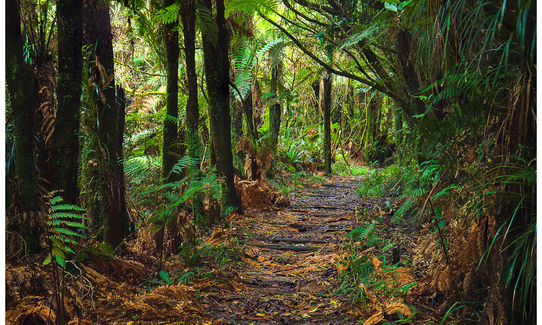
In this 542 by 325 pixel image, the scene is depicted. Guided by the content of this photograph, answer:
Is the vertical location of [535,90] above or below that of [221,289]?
above

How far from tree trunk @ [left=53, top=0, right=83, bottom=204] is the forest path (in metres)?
1.40

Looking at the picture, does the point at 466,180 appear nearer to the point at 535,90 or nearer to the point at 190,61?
the point at 535,90

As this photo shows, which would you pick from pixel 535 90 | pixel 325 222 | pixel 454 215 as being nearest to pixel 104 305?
pixel 454 215

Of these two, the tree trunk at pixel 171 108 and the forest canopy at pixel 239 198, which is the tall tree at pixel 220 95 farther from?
the tree trunk at pixel 171 108

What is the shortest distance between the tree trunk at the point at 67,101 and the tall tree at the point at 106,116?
3.29ft

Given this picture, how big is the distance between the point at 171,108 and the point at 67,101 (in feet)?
7.20

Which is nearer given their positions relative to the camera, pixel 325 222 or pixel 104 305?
pixel 104 305

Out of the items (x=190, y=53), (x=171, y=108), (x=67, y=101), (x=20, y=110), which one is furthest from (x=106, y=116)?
(x=20, y=110)

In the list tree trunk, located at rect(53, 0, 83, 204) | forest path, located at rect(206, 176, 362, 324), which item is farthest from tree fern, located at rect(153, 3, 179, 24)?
forest path, located at rect(206, 176, 362, 324)

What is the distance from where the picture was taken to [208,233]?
598cm

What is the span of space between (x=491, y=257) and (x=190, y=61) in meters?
3.91

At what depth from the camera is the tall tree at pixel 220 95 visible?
654cm

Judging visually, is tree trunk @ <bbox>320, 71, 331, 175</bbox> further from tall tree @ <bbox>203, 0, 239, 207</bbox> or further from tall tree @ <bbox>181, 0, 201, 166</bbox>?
tall tree @ <bbox>181, 0, 201, 166</bbox>

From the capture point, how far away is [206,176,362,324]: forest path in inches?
136
